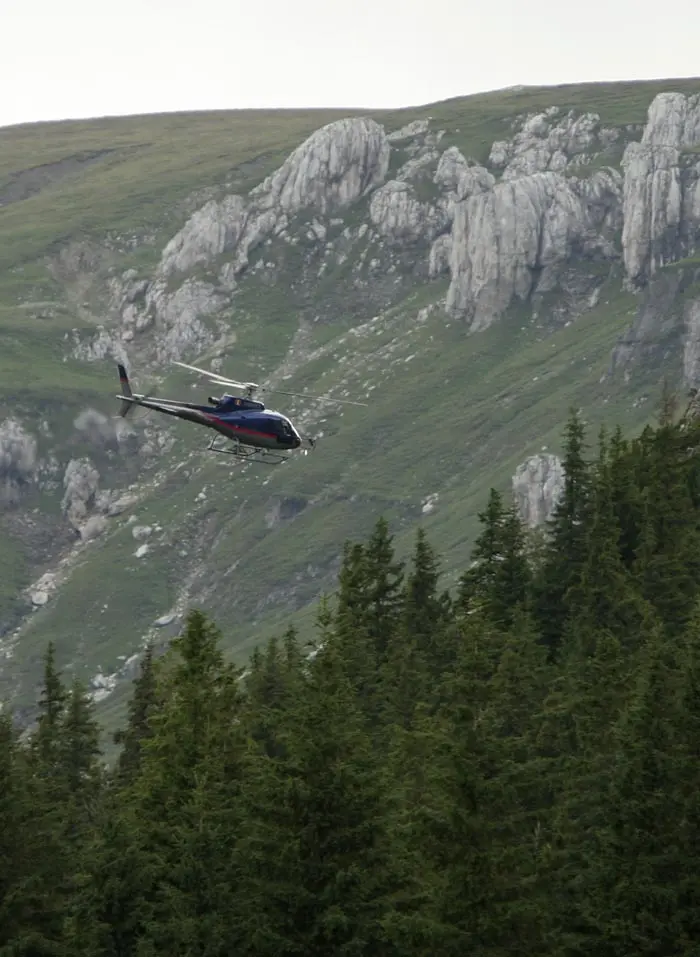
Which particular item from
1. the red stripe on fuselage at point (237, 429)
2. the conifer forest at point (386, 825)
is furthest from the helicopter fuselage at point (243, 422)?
the conifer forest at point (386, 825)

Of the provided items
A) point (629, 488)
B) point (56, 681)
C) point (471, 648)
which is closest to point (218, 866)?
point (471, 648)

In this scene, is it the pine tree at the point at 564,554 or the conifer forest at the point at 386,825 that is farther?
the pine tree at the point at 564,554

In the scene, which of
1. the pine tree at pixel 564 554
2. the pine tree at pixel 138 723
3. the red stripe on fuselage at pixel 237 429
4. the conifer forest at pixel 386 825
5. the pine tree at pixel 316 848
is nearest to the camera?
the conifer forest at pixel 386 825

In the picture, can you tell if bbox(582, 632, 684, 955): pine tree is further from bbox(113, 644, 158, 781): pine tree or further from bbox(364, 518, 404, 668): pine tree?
bbox(364, 518, 404, 668): pine tree

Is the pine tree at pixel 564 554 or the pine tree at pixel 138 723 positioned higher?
the pine tree at pixel 564 554

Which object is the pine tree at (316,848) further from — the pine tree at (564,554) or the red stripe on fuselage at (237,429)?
the pine tree at (564,554)

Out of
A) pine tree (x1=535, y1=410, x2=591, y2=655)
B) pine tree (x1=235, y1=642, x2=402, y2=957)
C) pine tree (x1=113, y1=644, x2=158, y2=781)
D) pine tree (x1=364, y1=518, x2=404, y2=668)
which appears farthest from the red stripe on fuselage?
pine tree (x1=235, y1=642, x2=402, y2=957)

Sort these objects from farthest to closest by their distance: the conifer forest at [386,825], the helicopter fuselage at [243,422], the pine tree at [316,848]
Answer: the helicopter fuselage at [243,422] → the pine tree at [316,848] → the conifer forest at [386,825]

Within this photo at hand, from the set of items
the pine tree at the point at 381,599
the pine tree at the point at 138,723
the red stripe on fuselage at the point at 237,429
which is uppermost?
the red stripe on fuselage at the point at 237,429

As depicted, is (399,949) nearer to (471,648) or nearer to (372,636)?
(471,648)

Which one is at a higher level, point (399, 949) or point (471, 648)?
point (471, 648)

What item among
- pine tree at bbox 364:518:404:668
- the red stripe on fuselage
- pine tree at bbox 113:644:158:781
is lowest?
pine tree at bbox 113:644:158:781
